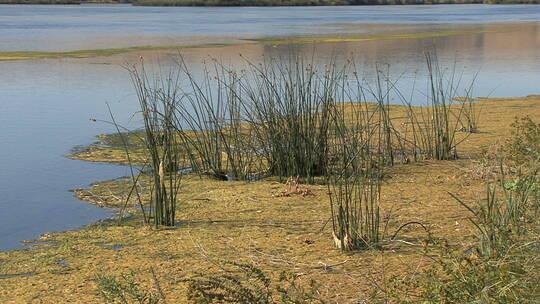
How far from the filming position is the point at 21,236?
165 inches

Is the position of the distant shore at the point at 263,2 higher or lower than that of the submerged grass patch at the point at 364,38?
higher

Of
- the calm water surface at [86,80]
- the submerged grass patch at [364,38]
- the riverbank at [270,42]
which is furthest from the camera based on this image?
the submerged grass patch at [364,38]

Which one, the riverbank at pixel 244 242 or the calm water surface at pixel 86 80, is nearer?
the riverbank at pixel 244 242

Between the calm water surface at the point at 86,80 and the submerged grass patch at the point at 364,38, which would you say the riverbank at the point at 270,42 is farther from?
the calm water surface at the point at 86,80

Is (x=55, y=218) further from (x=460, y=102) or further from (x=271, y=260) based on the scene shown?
(x=460, y=102)

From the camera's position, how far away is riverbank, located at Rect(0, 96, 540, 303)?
329 cm

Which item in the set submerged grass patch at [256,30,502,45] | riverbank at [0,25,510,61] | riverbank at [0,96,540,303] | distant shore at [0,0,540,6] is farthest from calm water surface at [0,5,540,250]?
distant shore at [0,0,540,6]

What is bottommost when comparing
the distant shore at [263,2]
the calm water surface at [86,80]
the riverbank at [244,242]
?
the riverbank at [244,242]

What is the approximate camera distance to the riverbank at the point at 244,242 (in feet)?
10.8

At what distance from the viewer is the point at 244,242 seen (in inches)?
151

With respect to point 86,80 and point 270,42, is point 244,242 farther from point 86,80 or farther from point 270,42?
point 270,42

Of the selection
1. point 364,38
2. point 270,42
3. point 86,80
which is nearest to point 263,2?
point 364,38

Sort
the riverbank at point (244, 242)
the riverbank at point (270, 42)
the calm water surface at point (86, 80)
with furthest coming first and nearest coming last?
the riverbank at point (270, 42), the calm water surface at point (86, 80), the riverbank at point (244, 242)

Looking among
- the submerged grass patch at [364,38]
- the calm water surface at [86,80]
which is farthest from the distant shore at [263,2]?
the submerged grass patch at [364,38]
